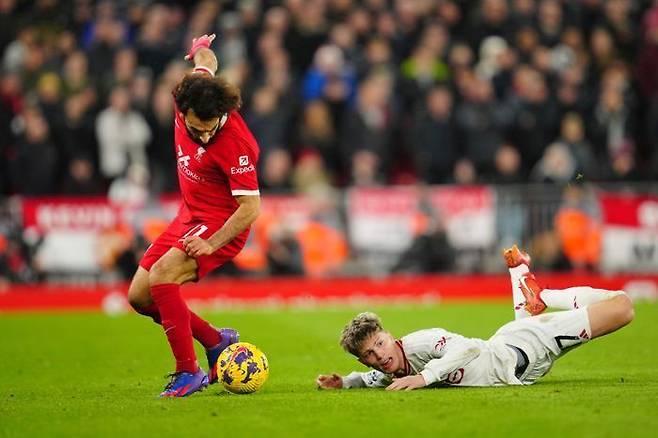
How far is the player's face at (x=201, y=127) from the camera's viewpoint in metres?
9.25

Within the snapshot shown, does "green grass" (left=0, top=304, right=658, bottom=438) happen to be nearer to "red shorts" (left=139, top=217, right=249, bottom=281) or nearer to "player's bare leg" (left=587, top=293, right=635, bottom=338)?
"player's bare leg" (left=587, top=293, right=635, bottom=338)

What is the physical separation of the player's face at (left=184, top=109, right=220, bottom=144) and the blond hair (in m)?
1.80

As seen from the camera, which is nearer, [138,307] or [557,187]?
[138,307]

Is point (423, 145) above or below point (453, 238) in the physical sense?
above

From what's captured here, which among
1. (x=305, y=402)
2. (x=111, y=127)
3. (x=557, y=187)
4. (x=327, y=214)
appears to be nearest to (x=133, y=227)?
(x=111, y=127)

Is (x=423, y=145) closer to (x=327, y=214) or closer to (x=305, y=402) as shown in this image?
(x=327, y=214)

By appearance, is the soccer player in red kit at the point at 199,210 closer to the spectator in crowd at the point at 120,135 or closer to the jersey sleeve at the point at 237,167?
the jersey sleeve at the point at 237,167

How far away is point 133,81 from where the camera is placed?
21.4 m

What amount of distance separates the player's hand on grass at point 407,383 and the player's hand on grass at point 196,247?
173 centimetres

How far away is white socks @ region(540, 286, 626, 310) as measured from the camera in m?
9.91

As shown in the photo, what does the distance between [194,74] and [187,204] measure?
1148 millimetres

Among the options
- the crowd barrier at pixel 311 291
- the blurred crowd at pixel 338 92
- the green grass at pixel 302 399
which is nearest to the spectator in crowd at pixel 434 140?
the blurred crowd at pixel 338 92

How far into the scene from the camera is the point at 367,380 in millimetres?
9844

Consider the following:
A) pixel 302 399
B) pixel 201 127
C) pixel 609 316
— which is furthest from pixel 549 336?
pixel 201 127
